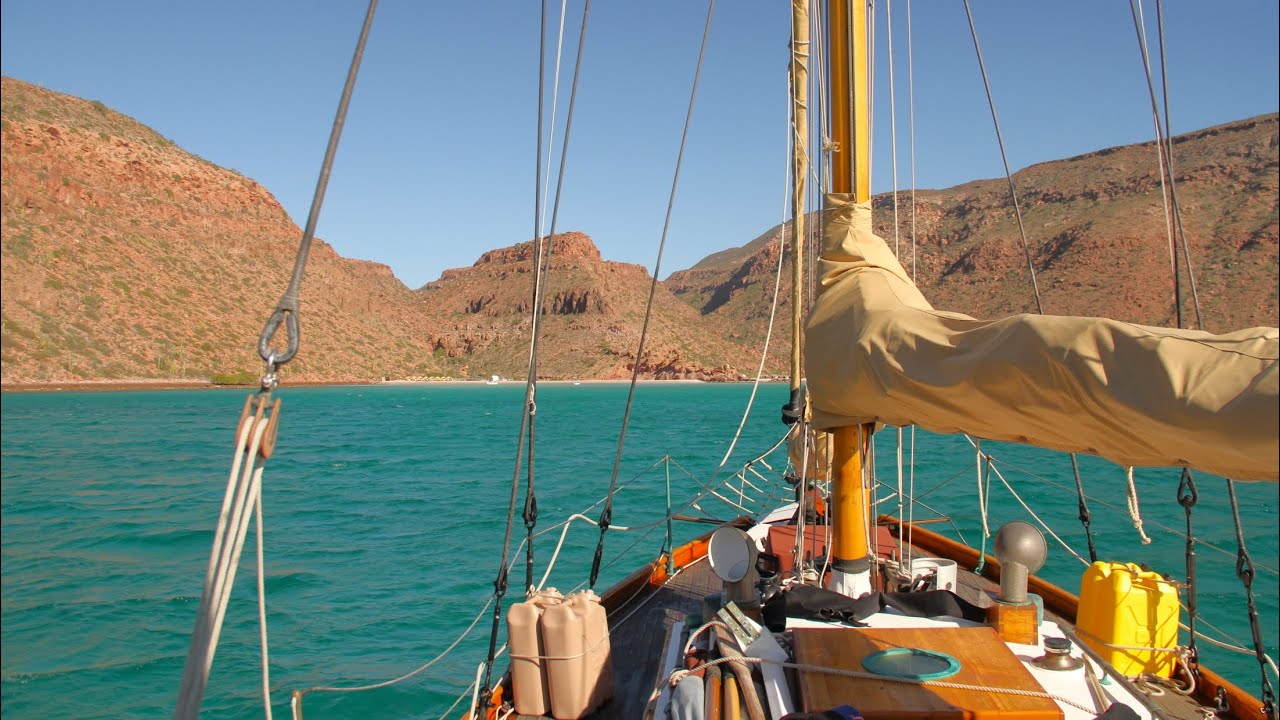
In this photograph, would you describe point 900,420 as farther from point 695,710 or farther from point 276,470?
point 276,470

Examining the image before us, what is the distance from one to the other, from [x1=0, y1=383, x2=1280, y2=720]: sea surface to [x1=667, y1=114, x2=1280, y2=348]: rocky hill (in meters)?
38.0

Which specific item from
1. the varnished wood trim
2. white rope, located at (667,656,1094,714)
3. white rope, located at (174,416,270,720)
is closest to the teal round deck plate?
white rope, located at (667,656,1094,714)

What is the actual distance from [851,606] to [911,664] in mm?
731

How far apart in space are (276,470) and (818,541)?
22.8 metres

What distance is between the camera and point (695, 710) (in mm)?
2998

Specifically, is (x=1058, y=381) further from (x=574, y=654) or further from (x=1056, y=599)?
(x=1056, y=599)

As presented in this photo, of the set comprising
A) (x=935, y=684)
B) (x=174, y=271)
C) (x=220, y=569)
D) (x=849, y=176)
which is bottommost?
(x=935, y=684)

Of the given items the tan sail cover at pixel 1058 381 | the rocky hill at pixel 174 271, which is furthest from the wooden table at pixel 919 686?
the rocky hill at pixel 174 271

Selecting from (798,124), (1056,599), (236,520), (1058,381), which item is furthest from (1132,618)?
(798,124)

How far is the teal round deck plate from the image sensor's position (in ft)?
9.64

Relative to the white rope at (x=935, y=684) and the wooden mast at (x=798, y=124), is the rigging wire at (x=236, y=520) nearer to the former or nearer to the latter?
the white rope at (x=935, y=684)

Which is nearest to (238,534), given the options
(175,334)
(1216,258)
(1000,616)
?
(1000,616)

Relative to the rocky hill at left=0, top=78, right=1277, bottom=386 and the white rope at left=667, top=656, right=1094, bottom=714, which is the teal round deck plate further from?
the rocky hill at left=0, top=78, right=1277, bottom=386

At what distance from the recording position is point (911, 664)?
3.02 metres
